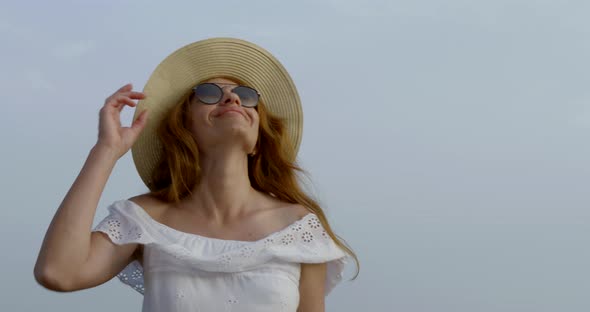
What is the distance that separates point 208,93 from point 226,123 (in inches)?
7.8

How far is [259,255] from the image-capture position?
181 inches

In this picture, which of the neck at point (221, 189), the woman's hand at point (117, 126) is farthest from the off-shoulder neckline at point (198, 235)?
the woman's hand at point (117, 126)

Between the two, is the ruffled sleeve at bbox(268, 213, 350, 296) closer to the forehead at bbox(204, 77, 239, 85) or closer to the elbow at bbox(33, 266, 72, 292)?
the forehead at bbox(204, 77, 239, 85)

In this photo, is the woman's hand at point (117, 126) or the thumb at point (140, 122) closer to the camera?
the woman's hand at point (117, 126)

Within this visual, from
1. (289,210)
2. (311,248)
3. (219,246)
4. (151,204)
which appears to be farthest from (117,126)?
(311,248)

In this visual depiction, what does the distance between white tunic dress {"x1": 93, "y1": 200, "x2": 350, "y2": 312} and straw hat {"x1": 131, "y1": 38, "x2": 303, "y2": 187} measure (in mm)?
454

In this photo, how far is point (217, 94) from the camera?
4.84 metres

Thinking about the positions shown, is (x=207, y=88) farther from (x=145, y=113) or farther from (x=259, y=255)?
(x=259, y=255)

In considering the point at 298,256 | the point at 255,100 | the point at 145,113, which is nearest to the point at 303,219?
the point at 298,256

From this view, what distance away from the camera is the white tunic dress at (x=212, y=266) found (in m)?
4.52

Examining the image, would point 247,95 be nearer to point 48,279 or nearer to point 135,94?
point 135,94

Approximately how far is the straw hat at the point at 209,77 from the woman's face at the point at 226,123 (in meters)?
0.24

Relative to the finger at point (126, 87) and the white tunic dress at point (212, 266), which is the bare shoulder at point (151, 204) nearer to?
the white tunic dress at point (212, 266)

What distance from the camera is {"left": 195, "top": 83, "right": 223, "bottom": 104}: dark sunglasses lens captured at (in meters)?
4.83
